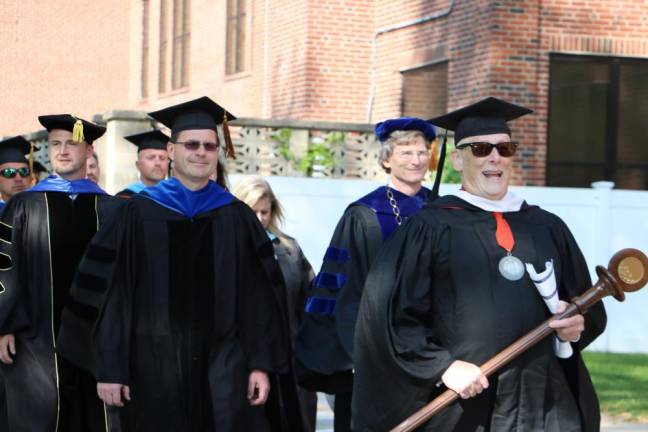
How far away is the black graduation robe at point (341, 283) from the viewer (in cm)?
659

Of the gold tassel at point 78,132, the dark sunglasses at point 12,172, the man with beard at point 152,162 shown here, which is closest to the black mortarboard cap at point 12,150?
the dark sunglasses at point 12,172

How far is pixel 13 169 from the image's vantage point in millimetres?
8844

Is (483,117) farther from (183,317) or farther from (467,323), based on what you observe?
(183,317)

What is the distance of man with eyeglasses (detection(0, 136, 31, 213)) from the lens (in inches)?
348

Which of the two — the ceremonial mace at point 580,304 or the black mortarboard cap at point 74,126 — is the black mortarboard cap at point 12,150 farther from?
the ceremonial mace at point 580,304

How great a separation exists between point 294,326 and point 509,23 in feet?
33.7

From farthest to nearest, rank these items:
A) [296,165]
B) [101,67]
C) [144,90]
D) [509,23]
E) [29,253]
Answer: [101,67], [144,90], [509,23], [296,165], [29,253]

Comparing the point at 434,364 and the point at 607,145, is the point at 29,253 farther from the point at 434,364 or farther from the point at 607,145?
the point at 607,145

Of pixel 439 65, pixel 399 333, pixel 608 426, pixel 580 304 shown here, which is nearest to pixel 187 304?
pixel 399 333

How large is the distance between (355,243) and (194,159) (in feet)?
3.13

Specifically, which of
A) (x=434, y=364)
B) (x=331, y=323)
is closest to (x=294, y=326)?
(x=331, y=323)

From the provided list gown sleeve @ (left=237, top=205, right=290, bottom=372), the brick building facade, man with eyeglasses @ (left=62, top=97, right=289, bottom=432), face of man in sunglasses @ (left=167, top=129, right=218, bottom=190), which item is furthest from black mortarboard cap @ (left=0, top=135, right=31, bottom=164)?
the brick building facade

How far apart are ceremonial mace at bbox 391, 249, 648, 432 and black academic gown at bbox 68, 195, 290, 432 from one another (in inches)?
50.1

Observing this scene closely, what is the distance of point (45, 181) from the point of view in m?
7.48
